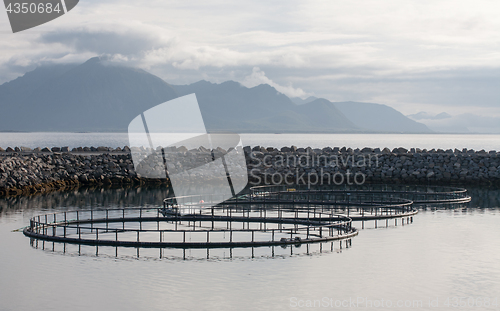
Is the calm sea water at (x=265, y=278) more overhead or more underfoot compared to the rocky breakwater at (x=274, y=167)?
more underfoot

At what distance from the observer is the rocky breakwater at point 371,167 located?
290ft

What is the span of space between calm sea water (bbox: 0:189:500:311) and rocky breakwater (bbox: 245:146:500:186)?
4793 cm

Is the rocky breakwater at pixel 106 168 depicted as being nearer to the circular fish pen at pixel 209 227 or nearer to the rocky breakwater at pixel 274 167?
the rocky breakwater at pixel 274 167

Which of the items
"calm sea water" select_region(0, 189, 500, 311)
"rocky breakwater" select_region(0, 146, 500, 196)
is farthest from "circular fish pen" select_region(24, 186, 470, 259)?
"rocky breakwater" select_region(0, 146, 500, 196)

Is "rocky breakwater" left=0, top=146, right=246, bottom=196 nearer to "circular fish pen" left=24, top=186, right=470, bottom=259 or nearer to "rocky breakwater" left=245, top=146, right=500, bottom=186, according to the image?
"rocky breakwater" left=245, top=146, right=500, bottom=186

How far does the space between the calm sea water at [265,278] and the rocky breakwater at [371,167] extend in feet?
157

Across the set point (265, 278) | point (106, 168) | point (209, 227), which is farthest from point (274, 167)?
point (265, 278)

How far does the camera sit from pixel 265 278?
96.9ft

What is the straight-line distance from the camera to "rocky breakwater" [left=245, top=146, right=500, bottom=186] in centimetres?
8831

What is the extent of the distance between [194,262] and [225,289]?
17.8 feet

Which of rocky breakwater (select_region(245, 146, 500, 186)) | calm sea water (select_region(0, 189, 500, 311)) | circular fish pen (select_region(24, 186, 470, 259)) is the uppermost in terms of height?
rocky breakwater (select_region(245, 146, 500, 186))

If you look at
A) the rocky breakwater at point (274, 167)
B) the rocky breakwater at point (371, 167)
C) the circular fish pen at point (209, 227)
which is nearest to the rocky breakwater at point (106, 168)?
the rocky breakwater at point (274, 167)

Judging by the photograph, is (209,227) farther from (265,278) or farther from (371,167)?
(371,167)

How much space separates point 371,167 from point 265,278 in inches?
2605
